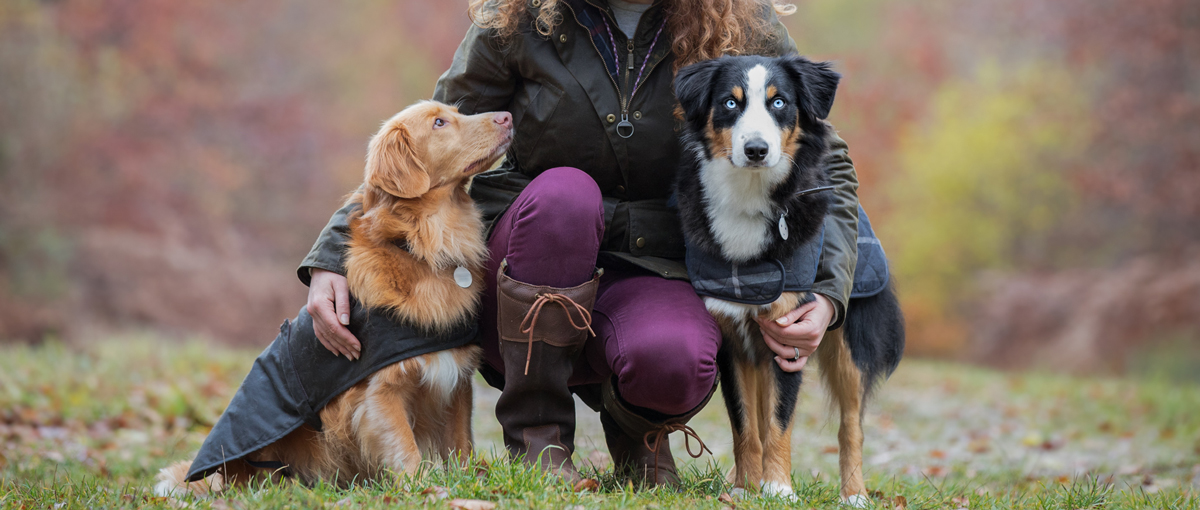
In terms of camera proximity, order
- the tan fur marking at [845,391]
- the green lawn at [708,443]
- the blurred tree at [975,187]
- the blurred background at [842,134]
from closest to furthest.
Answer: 1. the green lawn at [708,443]
2. the tan fur marking at [845,391]
3. the blurred background at [842,134]
4. the blurred tree at [975,187]

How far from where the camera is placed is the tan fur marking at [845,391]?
2.87 m

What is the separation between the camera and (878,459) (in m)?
4.43

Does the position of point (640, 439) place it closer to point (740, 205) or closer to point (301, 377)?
point (740, 205)

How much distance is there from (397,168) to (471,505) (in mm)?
1083

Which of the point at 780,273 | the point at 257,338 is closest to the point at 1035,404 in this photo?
the point at 780,273

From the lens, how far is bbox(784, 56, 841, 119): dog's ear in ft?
8.54

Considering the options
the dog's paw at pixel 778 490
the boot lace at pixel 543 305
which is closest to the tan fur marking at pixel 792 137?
the boot lace at pixel 543 305

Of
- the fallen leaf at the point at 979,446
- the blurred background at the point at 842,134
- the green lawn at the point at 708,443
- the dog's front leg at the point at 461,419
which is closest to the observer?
the green lawn at the point at 708,443

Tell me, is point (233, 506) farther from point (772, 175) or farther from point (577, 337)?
point (772, 175)

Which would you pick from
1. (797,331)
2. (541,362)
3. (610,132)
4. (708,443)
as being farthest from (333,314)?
(708,443)

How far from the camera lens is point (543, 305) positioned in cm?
241

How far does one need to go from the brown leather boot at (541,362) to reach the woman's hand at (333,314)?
453mm

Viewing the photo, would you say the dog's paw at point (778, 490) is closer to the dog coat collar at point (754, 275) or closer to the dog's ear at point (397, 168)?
the dog coat collar at point (754, 275)

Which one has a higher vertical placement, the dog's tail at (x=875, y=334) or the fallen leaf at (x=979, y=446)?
the dog's tail at (x=875, y=334)
